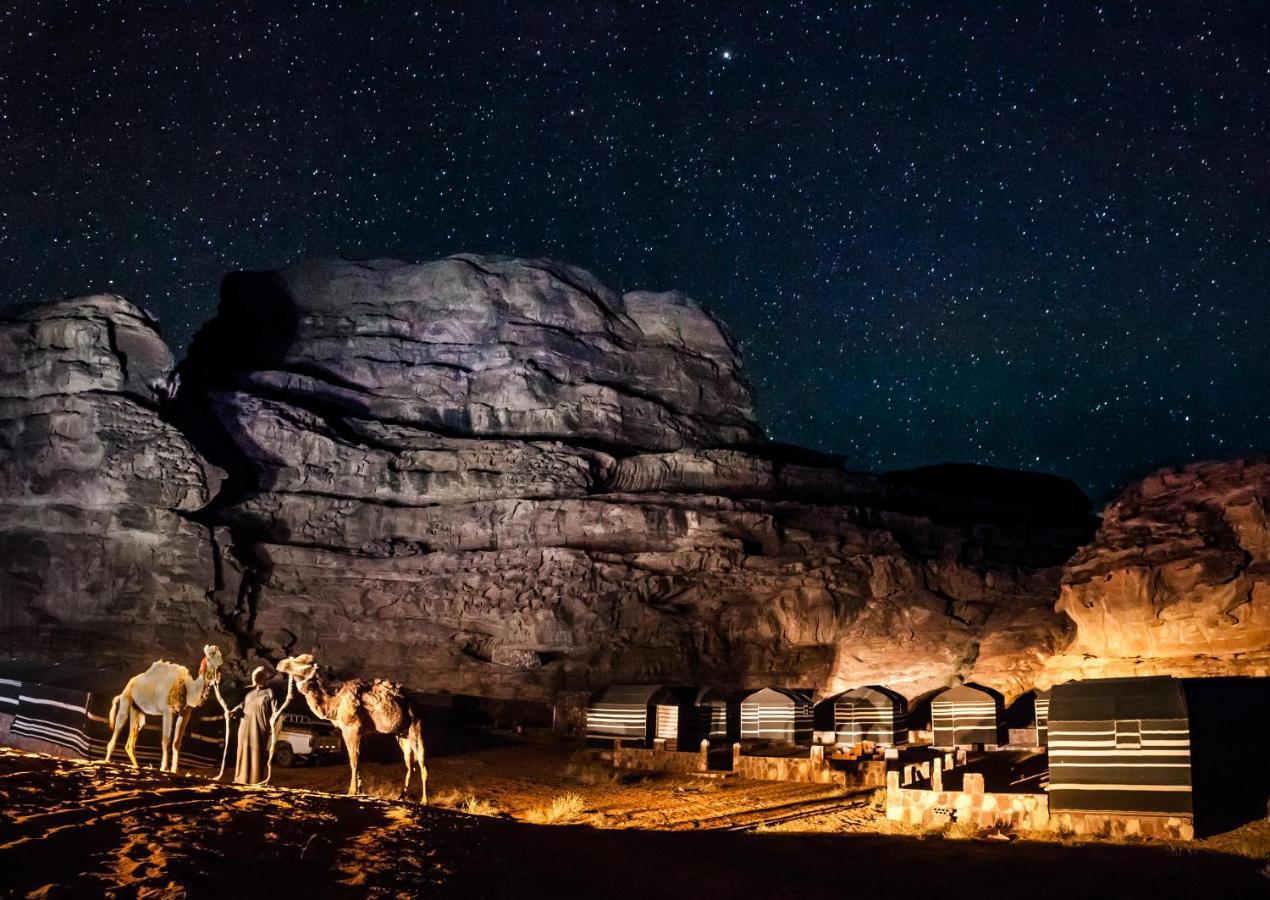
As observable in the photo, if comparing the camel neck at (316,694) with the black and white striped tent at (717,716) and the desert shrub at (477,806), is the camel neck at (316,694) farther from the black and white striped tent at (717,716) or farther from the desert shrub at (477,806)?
the black and white striped tent at (717,716)

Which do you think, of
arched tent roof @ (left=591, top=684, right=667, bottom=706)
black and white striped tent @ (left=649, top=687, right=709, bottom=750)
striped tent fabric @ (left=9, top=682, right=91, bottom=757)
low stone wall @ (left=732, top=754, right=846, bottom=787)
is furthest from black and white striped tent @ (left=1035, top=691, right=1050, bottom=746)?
striped tent fabric @ (left=9, top=682, right=91, bottom=757)

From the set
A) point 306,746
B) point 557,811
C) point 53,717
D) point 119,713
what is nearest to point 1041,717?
point 557,811

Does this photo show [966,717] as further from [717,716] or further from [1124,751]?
[1124,751]

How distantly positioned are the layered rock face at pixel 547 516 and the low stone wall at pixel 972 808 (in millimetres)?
20883

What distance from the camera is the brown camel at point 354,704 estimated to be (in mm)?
20000

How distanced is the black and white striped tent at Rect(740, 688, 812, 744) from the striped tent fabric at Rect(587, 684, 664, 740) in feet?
12.3

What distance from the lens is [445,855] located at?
12.1 meters

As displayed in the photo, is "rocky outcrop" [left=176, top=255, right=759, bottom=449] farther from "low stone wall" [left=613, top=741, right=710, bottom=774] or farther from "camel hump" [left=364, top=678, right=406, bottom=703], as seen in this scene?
"camel hump" [left=364, top=678, right=406, bottom=703]

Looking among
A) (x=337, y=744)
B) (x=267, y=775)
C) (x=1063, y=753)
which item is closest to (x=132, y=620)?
(x=337, y=744)

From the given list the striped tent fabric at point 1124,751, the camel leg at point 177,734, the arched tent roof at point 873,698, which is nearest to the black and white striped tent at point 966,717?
the arched tent roof at point 873,698

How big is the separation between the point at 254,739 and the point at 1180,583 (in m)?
29.0

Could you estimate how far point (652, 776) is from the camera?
29328 mm

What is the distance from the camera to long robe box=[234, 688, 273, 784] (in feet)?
62.8

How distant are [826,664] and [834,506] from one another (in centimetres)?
1129
